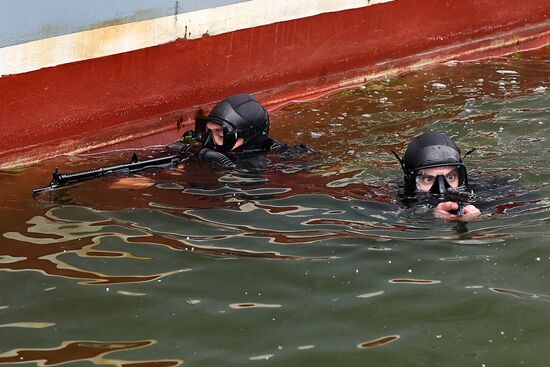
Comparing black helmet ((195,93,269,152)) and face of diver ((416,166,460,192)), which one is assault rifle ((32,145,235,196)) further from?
face of diver ((416,166,460,192))

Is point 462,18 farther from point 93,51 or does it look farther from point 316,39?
point 93,51

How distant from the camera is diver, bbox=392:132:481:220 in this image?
756cm

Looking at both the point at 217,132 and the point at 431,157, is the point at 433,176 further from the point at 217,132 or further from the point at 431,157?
the point at 217,132

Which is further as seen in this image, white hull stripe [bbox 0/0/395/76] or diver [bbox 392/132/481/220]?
white hull stripe [bbox 0/0/395/76]

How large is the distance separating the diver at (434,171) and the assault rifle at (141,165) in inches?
62.6

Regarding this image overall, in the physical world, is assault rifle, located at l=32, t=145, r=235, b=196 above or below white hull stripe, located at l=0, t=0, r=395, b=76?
below

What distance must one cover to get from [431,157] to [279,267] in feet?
5.82

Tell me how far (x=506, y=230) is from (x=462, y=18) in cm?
558

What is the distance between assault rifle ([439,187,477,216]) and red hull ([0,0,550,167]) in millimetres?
3149

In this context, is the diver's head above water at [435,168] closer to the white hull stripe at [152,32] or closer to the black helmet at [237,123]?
the black helmet at [237,123]

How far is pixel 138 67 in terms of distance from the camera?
933 centimetres

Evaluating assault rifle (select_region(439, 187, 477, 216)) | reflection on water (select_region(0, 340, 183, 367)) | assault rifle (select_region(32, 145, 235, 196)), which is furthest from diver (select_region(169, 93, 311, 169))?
reflection on water (select_region(0, 340, 183, 367))

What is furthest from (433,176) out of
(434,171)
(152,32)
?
(152,32)

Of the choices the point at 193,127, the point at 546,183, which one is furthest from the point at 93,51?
the point at 546,183
